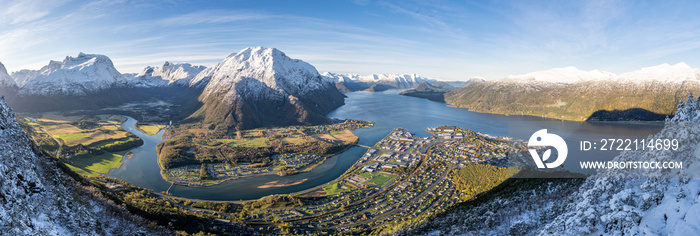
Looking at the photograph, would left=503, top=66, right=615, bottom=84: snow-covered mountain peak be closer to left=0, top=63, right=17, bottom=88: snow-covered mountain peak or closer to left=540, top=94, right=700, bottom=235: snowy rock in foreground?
left=540, top=94, right=700, bottom=235: snowy rock in foreground

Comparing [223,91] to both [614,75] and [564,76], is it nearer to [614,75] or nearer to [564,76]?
[564,76]

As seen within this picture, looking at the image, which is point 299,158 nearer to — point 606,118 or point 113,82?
point 606,118

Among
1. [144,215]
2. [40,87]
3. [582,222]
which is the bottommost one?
[144,215]

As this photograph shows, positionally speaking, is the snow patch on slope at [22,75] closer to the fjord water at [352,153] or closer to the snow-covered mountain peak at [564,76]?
the fjord water at [352,153]

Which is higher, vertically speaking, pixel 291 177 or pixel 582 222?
pixel 582 222

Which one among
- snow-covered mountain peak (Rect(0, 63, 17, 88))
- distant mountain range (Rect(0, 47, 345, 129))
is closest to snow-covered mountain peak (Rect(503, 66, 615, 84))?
distant mountain range (Rect(0, 47, 345, 129))

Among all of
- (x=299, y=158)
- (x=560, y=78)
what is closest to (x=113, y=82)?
(x=299, y=158)
